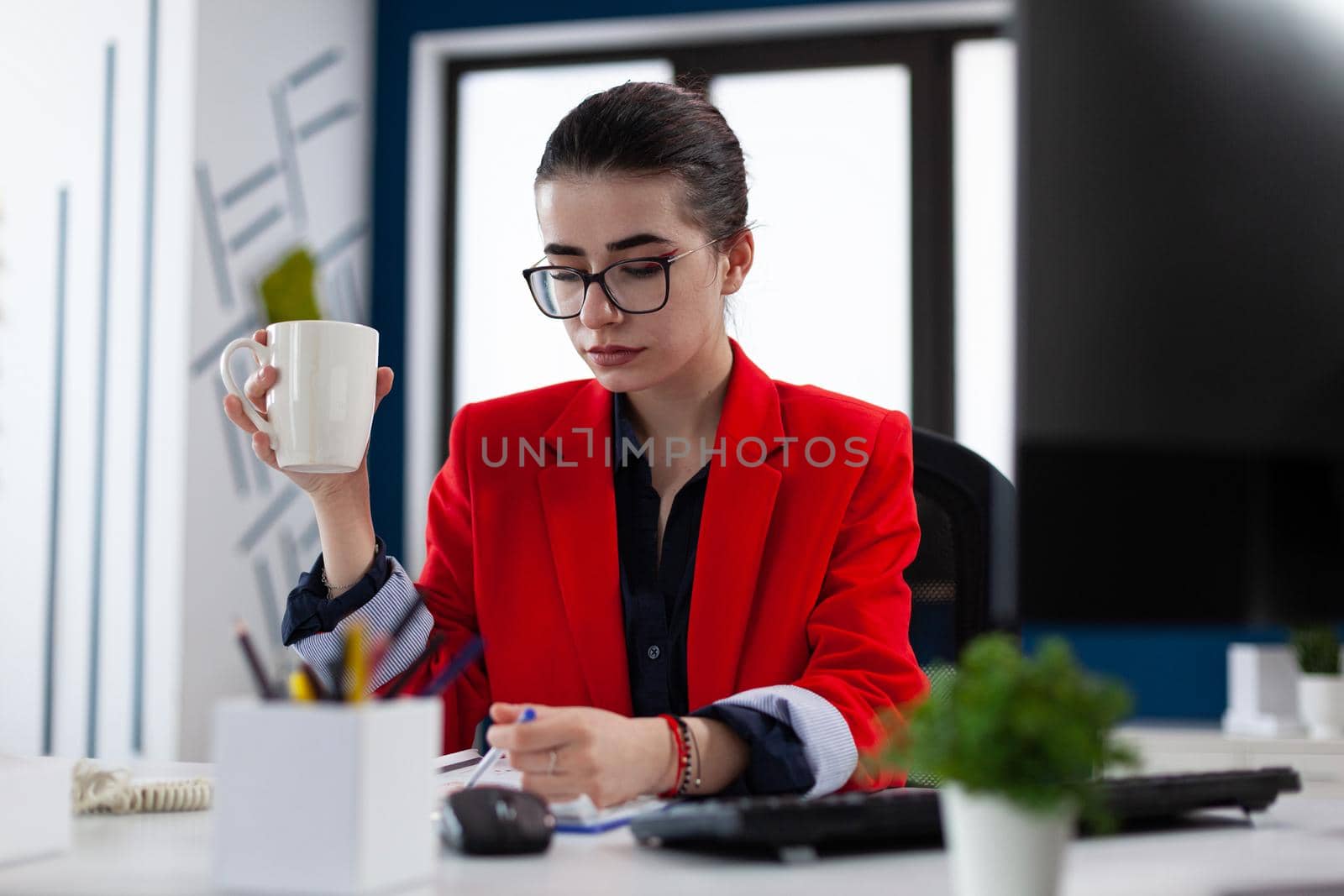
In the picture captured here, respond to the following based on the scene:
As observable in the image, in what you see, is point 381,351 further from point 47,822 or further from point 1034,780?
point 1034,780

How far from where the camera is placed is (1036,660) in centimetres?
59

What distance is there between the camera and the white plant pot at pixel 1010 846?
23.4 inches

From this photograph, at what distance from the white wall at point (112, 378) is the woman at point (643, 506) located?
1698 millimetres

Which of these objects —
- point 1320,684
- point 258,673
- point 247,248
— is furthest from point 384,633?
point 247,248

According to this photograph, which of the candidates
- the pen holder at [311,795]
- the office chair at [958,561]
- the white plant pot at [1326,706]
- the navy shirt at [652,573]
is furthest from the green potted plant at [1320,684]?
the pen holder at [311,795]

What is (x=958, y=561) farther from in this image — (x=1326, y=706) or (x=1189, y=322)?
(x=1326, y=706)

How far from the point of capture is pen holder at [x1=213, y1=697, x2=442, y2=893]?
0.62 m

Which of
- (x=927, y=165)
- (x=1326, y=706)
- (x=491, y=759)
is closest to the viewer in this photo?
(x=491, y=759)

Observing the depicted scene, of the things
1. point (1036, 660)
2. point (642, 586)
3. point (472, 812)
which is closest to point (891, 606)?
point (642, 586)

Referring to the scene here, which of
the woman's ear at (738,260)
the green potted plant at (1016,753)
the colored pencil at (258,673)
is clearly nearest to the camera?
the green potted plant at (1016,753)

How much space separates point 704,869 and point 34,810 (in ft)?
1.27

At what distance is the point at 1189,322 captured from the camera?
868mm

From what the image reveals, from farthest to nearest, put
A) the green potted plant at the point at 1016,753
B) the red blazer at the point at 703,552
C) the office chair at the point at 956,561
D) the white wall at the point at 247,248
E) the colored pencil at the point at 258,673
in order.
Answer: the white wall at the point at 247,248 → the office chair at the point at 956,561 → the red blazer at the point at 703,552 → the colored pencil at the point at 258,673 → the green potted plant at the point at 1016,753

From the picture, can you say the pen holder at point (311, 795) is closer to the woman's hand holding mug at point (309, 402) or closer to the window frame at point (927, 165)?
the woman's hand holding mug at point (309, 402)
